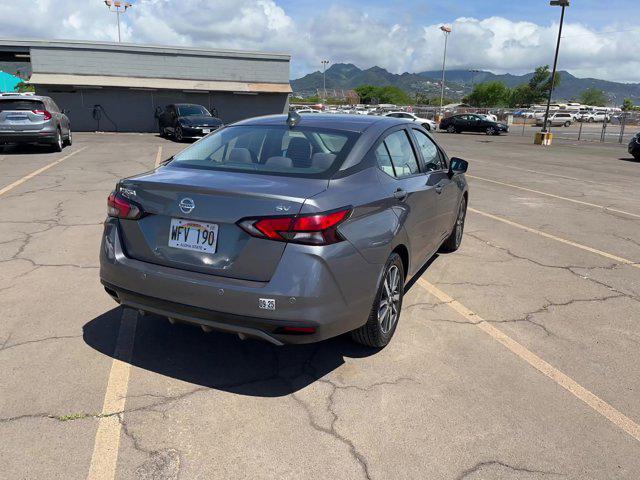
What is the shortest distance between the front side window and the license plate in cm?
243

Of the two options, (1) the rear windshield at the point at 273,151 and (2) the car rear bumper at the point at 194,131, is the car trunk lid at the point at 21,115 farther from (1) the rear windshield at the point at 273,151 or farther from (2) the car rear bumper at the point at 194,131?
(1) the rear windshield at the point at 273,151

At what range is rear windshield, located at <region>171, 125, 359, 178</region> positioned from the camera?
10.9ft

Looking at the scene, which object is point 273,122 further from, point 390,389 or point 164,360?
point 390,389

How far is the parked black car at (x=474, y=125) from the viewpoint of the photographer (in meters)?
36.3

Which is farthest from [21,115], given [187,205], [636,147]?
[636,147]

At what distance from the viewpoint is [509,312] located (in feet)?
14.7

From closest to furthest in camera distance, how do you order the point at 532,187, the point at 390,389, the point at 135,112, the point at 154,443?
the point at 154,443, the point at 390,389, the point at 532,187, the point at 135,112

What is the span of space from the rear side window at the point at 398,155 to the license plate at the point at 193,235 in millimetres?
1400

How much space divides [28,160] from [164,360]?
1233 cm

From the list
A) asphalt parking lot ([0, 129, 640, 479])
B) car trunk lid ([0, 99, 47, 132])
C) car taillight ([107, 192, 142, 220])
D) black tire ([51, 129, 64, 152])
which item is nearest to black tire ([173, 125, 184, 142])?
black tire ([51, 129, 64, 152])

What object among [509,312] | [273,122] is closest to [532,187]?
[509,312]

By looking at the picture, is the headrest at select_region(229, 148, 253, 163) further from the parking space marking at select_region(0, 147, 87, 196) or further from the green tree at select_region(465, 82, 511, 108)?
the green tree at select_region(465, 82, 511, 108)

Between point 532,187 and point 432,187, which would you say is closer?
point 432,187

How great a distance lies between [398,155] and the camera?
4.10m
